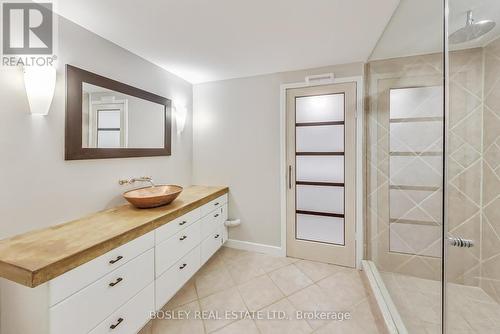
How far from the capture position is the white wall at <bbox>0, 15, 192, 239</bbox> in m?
1.21

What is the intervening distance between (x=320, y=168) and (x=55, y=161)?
8.01ft

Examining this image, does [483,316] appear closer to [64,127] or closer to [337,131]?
[337,131]

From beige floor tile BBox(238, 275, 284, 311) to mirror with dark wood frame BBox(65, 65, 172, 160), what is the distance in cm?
173

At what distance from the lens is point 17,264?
907 millimetres

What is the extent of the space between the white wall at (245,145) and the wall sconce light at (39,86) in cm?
171

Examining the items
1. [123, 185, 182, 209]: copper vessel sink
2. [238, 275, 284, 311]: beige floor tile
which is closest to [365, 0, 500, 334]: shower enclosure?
[238, 275, 284, 311]: beige floor tile

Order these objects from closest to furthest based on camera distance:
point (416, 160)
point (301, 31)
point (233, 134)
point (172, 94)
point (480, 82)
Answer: point (416, 160) → point (480, 82) → point (301, 31) → point (172, 94) → point (233, 134)

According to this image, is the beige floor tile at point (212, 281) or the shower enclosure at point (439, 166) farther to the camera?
the beige floor tile at point (212, 281)

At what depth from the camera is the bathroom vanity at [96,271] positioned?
932mm

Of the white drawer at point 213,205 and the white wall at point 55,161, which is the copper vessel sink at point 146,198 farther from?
the white drawer at point 213,205

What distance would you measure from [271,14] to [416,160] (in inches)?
58.5

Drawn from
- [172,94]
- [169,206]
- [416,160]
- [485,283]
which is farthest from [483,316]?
[172,94]

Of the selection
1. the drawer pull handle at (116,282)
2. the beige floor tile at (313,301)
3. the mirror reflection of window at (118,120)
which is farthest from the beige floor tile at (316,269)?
the mirror reflection of window at (118,120)

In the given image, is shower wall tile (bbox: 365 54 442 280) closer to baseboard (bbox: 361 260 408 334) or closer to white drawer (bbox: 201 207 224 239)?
baseboard (bbox: 361 260 408 334)
